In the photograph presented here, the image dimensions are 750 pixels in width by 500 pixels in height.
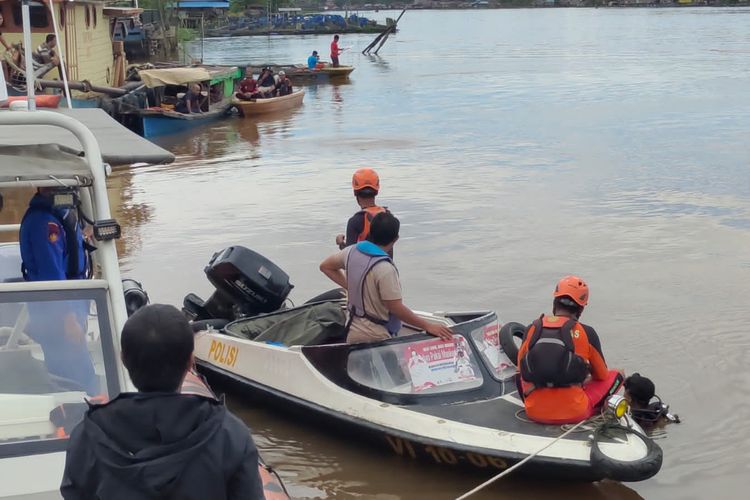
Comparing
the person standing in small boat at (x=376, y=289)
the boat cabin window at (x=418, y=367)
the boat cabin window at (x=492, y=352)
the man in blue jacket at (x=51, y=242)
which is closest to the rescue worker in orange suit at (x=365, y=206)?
the person standing in small boat at (x=376, y=289)

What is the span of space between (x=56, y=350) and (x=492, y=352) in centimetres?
347

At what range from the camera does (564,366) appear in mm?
5586

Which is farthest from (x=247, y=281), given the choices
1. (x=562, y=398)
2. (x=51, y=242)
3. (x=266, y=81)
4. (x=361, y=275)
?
(x=266, y=81)

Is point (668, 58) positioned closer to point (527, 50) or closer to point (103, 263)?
point (527, 50)

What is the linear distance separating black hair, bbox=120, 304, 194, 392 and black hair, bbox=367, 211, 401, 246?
3735 mm

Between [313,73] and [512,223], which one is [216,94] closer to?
[313,73]

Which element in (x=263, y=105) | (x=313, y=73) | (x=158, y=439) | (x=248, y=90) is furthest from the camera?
(x=313, y=73)

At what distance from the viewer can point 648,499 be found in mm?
6223

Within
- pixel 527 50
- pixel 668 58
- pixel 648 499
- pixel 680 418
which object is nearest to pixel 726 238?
pixel 680 418

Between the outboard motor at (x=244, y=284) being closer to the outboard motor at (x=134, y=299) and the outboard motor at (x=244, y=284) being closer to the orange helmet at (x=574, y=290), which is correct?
the outboard motor at (x=134, y=299)

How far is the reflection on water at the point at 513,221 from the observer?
6973 millimetres

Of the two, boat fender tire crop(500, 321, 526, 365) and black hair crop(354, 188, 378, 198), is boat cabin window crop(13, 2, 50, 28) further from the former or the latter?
boat fender tire crop(500, 321, 526, 365)

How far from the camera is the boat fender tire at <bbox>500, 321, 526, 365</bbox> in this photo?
661cm

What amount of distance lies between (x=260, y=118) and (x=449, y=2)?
157 meters
